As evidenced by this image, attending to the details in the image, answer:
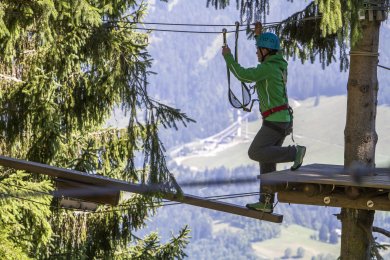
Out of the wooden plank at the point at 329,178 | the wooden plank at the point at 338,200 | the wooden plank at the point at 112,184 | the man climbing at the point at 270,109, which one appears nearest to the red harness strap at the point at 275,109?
the man climbing at the point at 270,109

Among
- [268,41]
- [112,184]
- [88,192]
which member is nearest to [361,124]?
[268,41]

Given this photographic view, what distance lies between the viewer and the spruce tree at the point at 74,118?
7844mm

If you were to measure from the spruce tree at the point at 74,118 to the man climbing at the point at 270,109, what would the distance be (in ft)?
2.01

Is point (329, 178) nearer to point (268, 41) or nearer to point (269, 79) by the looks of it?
point (269, 79)

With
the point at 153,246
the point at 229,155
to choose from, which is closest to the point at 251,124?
the point at 229,155

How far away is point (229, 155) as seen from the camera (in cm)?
18838

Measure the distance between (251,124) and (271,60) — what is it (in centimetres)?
17548

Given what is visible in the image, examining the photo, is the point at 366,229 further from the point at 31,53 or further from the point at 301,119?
the point at 301,119

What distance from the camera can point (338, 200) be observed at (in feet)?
23.9

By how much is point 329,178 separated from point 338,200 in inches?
12.5

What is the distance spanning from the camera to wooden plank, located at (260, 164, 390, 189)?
688 cm

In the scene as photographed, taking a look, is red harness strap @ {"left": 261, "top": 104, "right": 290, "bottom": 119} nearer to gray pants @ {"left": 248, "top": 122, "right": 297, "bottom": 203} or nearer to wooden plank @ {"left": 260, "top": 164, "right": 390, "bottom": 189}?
gray pants @ {"left": 248, "top": 122, "right": 297, "bottom": 203}

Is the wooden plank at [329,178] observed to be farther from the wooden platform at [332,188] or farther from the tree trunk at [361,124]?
the tree trunk at [361,124]

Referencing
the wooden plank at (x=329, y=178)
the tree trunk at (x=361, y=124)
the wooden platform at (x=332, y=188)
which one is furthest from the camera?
the tree trunk at (x=361, y=124)
